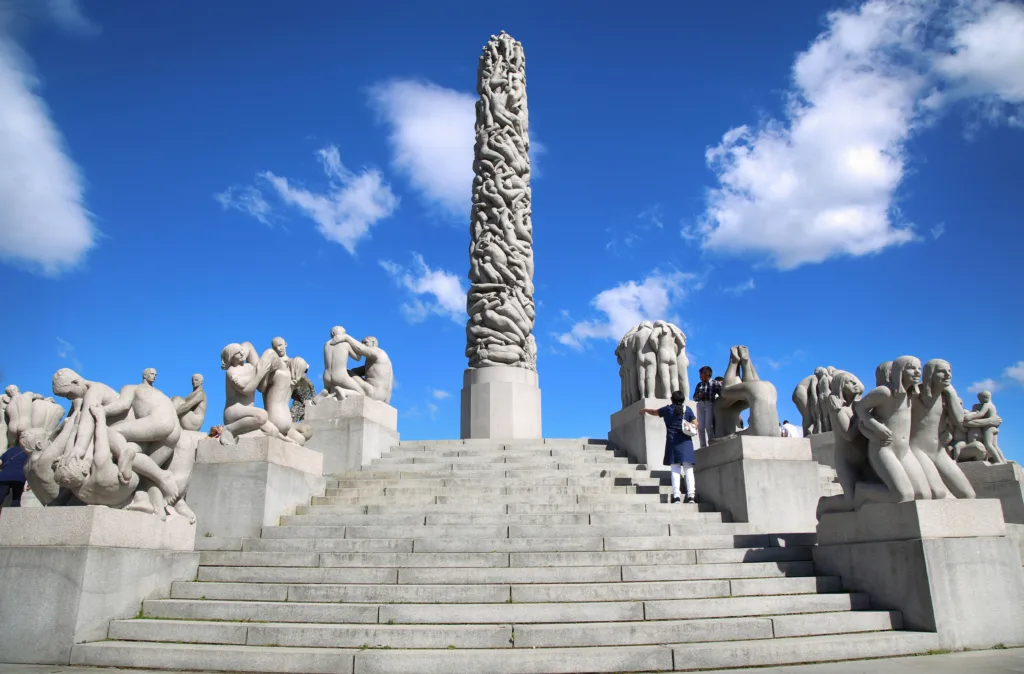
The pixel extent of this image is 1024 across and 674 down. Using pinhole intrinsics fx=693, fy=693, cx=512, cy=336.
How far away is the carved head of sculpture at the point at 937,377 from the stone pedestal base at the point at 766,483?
262 cm

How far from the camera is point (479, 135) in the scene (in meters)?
19.7

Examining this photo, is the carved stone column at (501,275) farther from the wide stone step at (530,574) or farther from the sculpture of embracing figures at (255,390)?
the wide stone step at (530,574)

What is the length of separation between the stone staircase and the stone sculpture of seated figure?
153 cm

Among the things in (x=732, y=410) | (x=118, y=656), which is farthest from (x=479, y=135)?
(x=118, y=656)

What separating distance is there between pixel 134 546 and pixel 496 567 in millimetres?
3743

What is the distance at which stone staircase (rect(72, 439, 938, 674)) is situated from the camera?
5699mm

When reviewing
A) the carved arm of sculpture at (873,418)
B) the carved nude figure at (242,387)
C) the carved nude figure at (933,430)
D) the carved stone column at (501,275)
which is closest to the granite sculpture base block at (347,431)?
the carved nude figure at (242,387)

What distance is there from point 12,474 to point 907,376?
12929 millimetres

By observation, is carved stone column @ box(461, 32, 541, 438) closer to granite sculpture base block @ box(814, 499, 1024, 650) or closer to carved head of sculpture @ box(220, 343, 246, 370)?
carved head of sculpture @ box(220, 343, 246, 370)

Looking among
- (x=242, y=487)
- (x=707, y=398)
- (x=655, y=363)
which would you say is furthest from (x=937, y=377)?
(x=242, y=487)

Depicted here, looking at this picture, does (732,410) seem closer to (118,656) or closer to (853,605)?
(853,605)

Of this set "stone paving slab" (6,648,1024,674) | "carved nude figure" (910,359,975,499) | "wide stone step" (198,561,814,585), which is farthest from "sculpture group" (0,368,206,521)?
"carved nude figure" (910,359,975,499)

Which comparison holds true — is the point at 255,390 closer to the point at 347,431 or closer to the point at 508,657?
the point at 347,431

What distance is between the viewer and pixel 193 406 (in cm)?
1012
